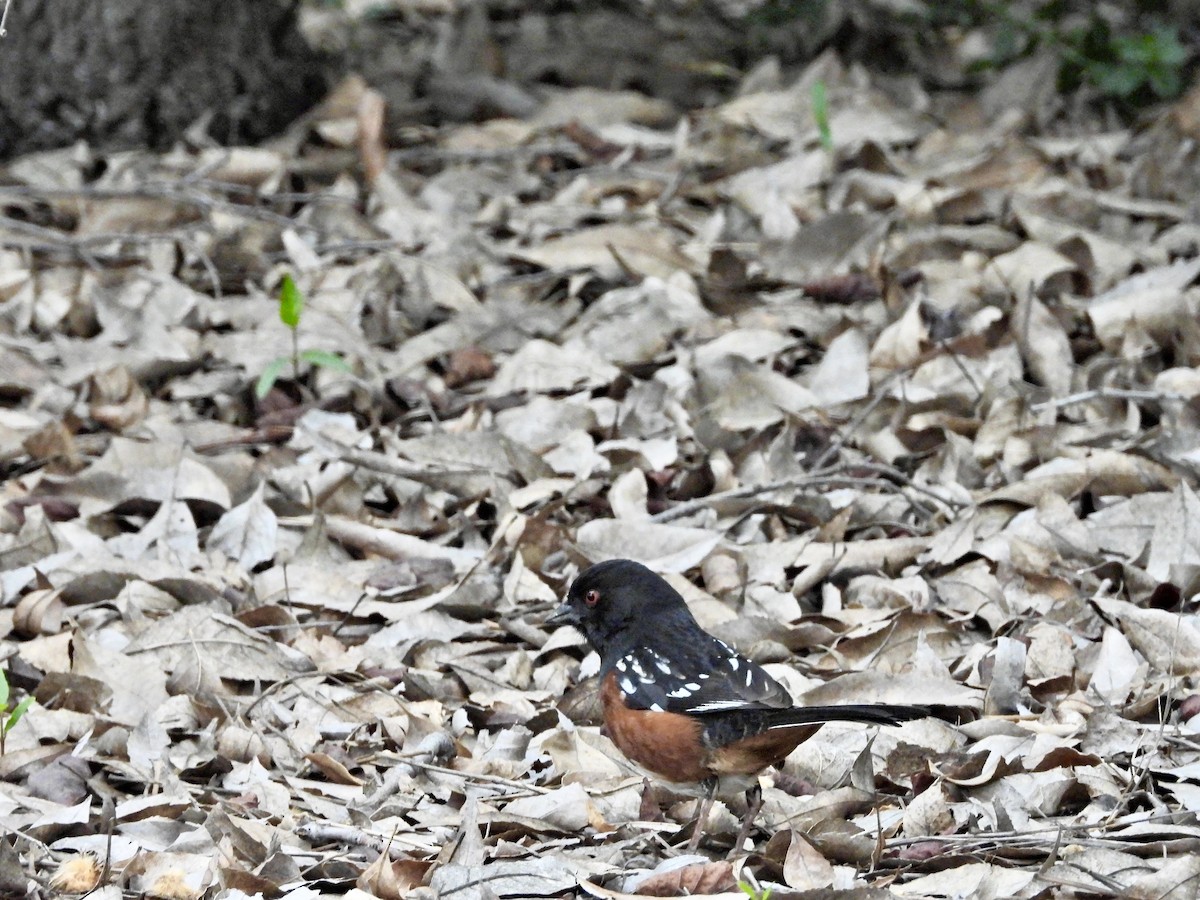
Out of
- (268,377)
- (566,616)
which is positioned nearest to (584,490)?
(566,616)

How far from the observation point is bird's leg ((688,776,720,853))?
10.5 ft

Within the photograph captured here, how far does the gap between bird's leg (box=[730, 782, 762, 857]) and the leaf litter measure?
0.05m

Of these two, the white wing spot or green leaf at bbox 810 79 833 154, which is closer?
the white wing spot

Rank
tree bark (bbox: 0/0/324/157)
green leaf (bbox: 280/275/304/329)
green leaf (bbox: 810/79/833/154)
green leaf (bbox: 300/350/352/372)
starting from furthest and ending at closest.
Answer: tree bark (bbox: 0/0/324/157), green leaf (bbox: 810/79/833/154), green leaf (bbox: 300/350/352/372), green leaf (bbox: 280/275/304/329)

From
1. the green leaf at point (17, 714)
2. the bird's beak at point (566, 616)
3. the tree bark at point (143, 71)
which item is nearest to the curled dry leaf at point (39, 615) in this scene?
the green leaf at point (17, 714)

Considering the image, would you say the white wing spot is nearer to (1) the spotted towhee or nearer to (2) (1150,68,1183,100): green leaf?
(1) the spotted towhee

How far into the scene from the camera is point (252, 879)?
3.00m

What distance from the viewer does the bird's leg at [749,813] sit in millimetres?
3127

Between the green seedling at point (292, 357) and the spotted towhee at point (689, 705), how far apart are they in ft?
5.09

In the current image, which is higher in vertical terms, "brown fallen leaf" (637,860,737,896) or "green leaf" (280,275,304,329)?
"green leaf" (280,275,304,329)

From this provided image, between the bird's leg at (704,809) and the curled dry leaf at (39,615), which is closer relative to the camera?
the bird's leg at (704,809)

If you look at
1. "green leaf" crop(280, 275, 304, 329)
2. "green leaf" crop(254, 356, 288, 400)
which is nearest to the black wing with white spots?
"green leaf" crop(280, 275, 304, 329)

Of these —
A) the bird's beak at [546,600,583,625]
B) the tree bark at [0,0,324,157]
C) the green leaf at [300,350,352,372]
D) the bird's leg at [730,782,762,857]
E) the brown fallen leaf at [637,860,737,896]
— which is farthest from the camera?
the tree bark at [0,0,324,157]

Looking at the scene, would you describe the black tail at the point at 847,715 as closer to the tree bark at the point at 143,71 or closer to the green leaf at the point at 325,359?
the green leaf at the point at 325,359
